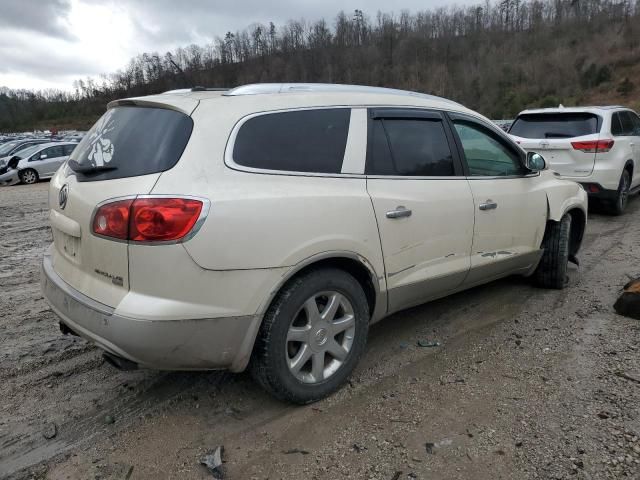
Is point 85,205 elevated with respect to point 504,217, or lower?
elevated

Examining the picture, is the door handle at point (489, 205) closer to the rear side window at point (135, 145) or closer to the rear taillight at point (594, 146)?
the rear side window at point (135, 145)

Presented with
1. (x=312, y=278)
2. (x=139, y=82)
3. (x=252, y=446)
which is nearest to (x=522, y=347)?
(x=312, y=278)

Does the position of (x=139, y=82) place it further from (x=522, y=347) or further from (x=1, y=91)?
(x=522, y=347)

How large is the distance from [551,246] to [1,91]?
125 m

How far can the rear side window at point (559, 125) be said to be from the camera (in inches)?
308

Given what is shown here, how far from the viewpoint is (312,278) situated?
2705 millimetres

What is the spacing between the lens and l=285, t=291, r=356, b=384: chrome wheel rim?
9.05ft

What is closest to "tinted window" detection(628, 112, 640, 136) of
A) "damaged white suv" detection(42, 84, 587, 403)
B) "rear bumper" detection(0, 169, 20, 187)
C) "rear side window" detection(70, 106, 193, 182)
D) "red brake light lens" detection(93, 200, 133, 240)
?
"damaged white suv" detection(42, 84, 587, 403)

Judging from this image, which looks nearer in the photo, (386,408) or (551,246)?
(386,408)

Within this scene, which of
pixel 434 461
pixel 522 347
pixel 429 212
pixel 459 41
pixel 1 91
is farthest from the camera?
pixel 1 91

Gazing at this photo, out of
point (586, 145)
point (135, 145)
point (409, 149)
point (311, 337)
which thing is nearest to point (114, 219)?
point (135, 145)

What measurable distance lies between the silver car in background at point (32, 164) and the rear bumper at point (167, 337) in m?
18.8

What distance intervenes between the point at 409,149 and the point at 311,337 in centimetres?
139

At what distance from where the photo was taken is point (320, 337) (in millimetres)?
2846
